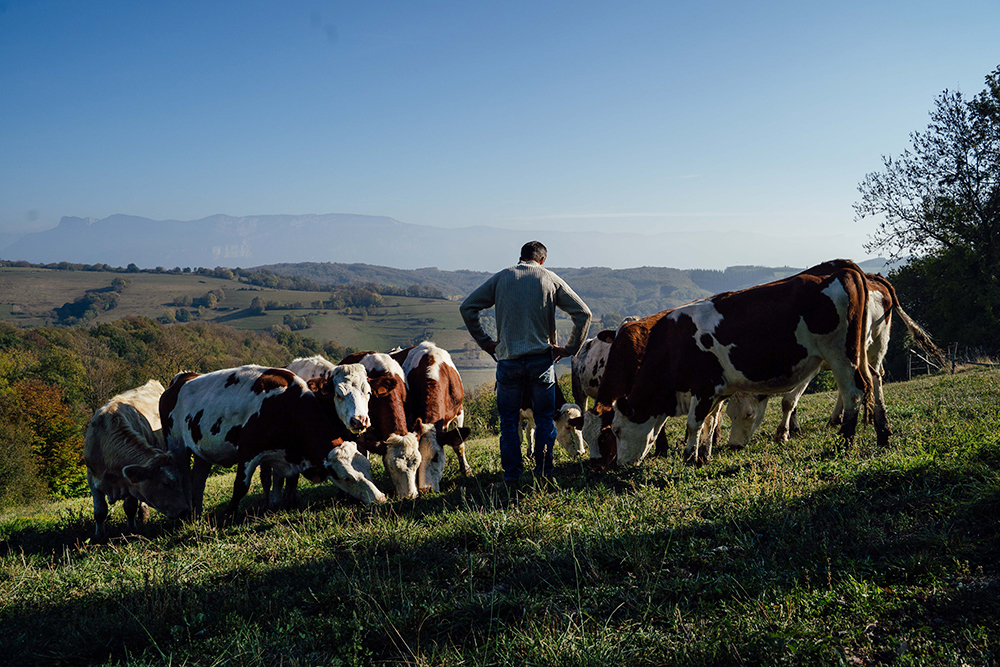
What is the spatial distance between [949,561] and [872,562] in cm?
46

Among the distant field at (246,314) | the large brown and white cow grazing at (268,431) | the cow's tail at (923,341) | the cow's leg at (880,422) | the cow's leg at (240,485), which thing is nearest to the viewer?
the cow's leg at (880,422)

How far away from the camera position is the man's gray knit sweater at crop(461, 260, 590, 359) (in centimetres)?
738

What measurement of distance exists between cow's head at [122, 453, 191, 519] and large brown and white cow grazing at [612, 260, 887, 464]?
6.92 metres

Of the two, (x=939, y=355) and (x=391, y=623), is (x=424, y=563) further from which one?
(x=939, y=355)

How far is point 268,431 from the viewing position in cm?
852

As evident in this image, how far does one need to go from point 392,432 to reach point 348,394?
956 millimetres

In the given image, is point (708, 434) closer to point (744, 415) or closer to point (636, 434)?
point (744, 415)

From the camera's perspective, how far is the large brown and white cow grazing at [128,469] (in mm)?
8594

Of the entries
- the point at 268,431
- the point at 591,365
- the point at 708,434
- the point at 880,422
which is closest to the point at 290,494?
the point at 268,431

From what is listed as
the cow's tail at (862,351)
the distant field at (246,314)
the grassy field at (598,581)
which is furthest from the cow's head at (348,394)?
the distant field at (246,314)

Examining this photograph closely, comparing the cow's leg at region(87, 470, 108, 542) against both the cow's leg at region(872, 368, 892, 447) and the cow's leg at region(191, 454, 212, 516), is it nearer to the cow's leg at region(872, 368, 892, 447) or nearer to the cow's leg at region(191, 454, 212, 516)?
the cow's leg at region(191, 454, 212, 516)

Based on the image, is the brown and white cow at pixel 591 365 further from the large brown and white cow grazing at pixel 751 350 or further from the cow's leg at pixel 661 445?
the large brown and white cow grazing at pixel 751 350

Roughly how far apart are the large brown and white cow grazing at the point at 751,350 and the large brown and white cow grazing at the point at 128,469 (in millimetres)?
7068

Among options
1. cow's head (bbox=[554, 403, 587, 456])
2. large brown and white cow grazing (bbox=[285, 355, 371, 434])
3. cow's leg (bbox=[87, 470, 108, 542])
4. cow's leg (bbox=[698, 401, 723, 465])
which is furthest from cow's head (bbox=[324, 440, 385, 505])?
cow's leg (bbox=[698, 401, 723, 465])
